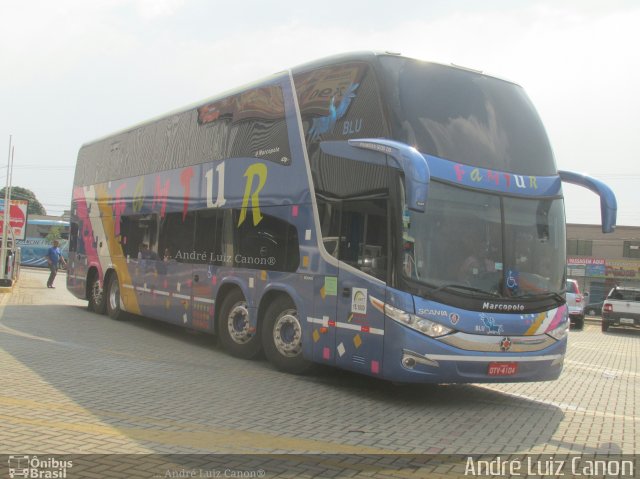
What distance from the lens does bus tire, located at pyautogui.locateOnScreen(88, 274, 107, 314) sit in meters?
15.7

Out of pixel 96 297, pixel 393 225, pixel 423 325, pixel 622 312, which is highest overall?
pixel 393 225

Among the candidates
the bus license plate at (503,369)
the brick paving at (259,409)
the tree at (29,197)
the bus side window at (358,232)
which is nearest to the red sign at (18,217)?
the brick paving at (259,409)

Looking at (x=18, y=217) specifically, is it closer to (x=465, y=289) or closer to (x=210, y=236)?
(x=210, y=236)

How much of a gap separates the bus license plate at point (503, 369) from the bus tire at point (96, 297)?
10.9 m

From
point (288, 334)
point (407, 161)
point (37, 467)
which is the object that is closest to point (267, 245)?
point (288, 334)

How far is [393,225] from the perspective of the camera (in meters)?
7.29

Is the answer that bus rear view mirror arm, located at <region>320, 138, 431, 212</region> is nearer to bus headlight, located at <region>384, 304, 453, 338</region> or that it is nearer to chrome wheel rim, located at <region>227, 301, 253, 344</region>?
bus headlight, located at <region>384, 304, 453, 338</region>

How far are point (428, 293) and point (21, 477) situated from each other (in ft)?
14.2

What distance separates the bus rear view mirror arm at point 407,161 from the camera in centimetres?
633

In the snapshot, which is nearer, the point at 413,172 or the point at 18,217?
the point at 413,172

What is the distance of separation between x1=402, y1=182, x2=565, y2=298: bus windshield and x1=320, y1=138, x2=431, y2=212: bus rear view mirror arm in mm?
741

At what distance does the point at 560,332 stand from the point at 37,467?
5991 mm

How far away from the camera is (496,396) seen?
341 inches

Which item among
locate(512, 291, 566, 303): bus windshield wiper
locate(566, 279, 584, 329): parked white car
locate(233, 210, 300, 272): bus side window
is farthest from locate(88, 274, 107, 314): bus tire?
locate(566, 279, 584, 329): parked white car
